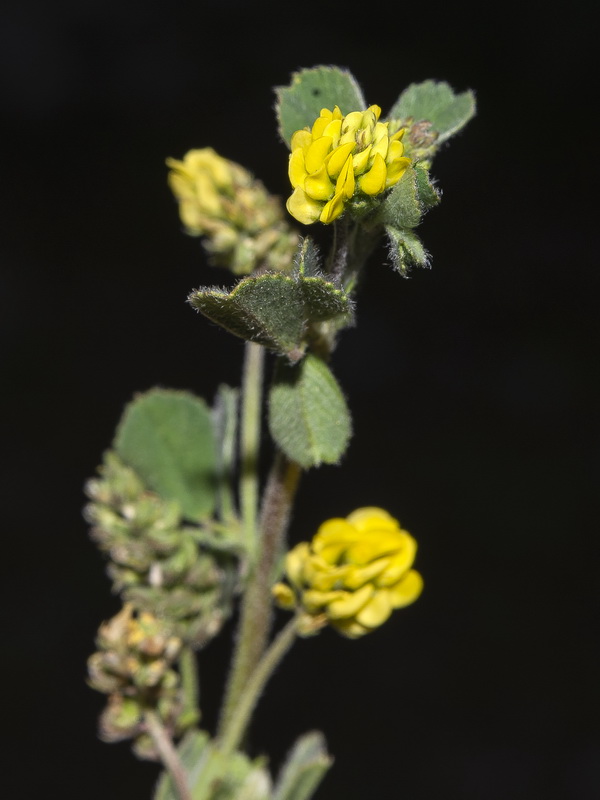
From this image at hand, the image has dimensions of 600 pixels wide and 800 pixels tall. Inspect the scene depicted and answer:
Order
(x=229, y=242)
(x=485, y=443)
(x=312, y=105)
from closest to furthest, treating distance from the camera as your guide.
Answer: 1. (x=312, y=105)
2. (x=229, y=242)
3. (x=485, y=443)

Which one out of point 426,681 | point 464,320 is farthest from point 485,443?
point 426,681

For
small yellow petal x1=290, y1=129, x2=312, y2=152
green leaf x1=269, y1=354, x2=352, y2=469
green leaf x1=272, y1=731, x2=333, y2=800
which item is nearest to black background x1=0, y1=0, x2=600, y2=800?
green leaf x1=272, y1=731, x2=333, y2=800

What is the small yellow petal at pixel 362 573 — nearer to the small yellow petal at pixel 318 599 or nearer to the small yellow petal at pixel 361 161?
the small yellow petal at pixel 318 599

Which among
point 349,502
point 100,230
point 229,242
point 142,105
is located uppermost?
point 142,105

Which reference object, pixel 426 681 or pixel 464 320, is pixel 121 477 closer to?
pixel 426 681

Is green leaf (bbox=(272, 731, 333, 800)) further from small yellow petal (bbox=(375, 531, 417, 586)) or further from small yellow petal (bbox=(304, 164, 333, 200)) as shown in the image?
small yellow petal (bbox=(304, 164, 333, 200))

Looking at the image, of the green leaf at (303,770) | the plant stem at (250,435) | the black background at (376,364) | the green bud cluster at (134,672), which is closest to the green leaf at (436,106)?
the plant stem at (250,435)
